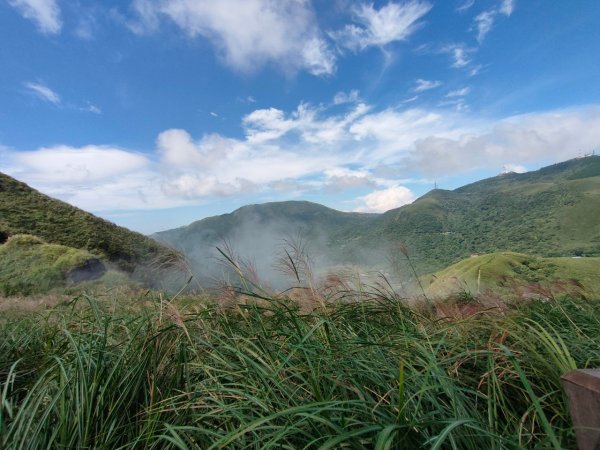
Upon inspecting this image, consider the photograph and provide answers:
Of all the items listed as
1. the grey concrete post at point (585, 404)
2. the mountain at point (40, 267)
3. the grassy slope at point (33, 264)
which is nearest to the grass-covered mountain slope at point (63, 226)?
the mountain at point (40, 267)

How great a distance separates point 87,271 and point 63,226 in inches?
502

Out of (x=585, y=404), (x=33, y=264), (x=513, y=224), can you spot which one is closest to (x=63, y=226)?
(x=33, y=264)

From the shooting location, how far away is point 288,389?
1.94 m

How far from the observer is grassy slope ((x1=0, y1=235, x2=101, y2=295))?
1602 centimetres

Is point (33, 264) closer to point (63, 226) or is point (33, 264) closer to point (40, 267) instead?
point (40, 267)

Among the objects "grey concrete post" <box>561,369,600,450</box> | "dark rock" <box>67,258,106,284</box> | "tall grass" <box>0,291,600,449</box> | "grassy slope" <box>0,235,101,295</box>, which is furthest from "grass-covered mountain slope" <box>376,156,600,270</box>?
"grey concrete post" <box>561,369,600,450</box>

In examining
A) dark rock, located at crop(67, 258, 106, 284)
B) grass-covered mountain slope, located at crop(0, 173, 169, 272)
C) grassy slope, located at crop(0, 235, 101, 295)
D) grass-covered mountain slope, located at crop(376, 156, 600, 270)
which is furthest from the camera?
grass-covered mountain slope, located at crop(376, 156, 600, 270)

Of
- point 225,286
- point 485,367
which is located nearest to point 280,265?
point 225,286

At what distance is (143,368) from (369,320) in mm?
1974

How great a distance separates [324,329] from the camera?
261 centimetres

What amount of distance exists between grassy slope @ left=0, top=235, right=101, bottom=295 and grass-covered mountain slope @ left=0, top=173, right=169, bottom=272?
12.0ft

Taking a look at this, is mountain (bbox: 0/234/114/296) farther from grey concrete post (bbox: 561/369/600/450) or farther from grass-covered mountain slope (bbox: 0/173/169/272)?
grey concrete post (bbox: 561/369/600/450)

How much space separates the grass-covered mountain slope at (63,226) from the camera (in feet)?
89.1

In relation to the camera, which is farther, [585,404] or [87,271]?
[87,271]
